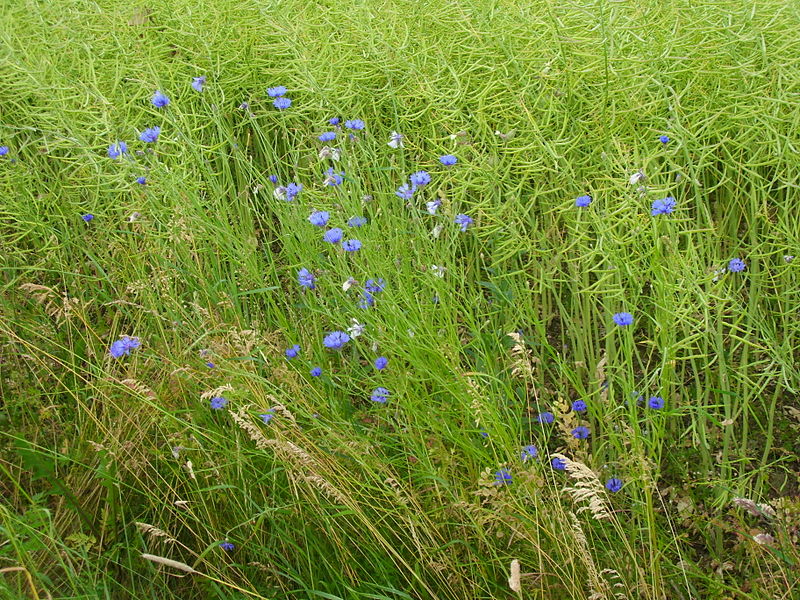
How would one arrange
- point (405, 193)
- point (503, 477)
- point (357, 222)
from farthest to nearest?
point (405, 193), point (357, 222), point (503, 477)

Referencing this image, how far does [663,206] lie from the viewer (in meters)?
1.91

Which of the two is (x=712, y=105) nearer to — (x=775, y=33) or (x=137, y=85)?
(x=775, y=33)

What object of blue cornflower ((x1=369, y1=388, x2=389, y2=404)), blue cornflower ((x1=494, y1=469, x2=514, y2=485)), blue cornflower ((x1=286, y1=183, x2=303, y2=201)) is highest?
blue cornflower ((x1=286, y1=183, x2=303, y2=201))

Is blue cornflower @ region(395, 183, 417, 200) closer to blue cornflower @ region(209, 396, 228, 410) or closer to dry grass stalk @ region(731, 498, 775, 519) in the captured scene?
blue cornflower @ region(209, 396, 228, 410)

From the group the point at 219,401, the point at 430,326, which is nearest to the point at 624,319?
the point at 430,326

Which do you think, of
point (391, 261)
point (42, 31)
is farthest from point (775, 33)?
point (42, 31)

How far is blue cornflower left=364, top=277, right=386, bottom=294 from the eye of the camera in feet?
6.52

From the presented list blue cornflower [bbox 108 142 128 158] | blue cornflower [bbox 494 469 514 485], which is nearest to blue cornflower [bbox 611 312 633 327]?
blue cornflower [bbox 494 469 514 485]

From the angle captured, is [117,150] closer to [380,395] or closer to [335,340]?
[335,340]

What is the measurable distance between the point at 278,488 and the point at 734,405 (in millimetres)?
1124

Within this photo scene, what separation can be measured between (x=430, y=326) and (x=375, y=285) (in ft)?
0.66

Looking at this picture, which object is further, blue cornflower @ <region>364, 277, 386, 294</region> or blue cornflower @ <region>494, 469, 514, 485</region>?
blue cornflower @ <region>364, 277, 386, 294</region>

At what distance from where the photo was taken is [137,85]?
308 cm

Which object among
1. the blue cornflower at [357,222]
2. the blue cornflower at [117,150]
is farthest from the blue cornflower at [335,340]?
the blue cornflower at [117,150]
